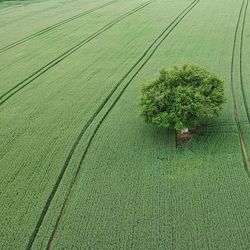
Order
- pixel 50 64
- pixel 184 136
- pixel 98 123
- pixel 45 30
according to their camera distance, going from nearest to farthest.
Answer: pixel 184 136
pixel 98 123
pixel 50 64
pixel 45 30

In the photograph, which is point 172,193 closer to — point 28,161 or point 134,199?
point 134,199

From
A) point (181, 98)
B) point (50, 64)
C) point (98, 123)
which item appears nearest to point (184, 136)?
point (181, 98)

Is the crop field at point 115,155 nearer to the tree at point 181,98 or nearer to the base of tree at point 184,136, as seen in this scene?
the base of tree at point 184,136

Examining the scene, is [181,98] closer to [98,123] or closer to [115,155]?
[115,155]

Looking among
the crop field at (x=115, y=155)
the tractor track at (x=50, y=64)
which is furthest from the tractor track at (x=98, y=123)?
the tractor track at (x=50, y=64)

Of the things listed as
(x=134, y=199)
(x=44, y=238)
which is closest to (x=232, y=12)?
(x=134, y=199)

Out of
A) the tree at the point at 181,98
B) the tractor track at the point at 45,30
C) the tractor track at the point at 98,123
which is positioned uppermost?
the tree at the point at 181,98

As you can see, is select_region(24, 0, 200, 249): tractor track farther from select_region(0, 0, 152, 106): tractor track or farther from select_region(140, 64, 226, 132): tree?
select_region(0, 0, 152, 106): tractor track
